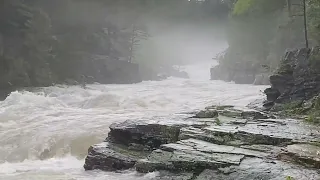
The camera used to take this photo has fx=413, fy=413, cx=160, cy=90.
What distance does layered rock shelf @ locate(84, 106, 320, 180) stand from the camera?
270 inches

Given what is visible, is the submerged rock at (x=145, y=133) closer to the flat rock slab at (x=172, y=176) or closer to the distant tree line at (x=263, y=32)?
the flat rock slab at (x=172, y=176)

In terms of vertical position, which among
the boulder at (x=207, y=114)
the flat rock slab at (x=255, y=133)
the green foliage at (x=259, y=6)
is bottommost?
the flat rock slab at (x=255, y=133)

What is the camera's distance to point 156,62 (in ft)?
198

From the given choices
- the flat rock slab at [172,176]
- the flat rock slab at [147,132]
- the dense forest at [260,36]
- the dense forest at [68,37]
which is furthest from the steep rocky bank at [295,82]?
the dense forest at [68,37]

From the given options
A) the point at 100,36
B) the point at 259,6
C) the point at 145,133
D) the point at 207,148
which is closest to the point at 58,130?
the point at 145,133

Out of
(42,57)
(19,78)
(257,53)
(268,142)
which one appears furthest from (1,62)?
(257,53)

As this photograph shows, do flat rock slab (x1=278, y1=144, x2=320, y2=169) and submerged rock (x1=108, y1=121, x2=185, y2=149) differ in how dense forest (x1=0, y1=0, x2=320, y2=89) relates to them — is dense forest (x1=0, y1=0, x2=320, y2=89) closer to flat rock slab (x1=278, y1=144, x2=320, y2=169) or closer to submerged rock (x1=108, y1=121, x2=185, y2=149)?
submerged rock (x1=108, y1=121, x2=185, y2=149)

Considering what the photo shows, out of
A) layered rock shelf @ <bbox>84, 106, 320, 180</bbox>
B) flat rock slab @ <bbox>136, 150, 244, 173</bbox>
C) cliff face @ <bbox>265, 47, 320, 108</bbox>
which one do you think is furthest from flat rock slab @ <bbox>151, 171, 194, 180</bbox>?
cliff face @ <bbox>265, 47, 320, 108</bbox>

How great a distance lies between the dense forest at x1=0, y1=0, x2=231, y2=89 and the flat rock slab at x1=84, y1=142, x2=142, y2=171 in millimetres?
18778

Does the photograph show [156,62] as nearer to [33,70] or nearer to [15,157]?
[33,70]

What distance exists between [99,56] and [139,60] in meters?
14.7

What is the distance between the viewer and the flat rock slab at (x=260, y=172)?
20.8ft

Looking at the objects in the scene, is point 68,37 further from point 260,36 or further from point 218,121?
point 218,121

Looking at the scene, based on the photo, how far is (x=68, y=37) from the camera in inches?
1446
